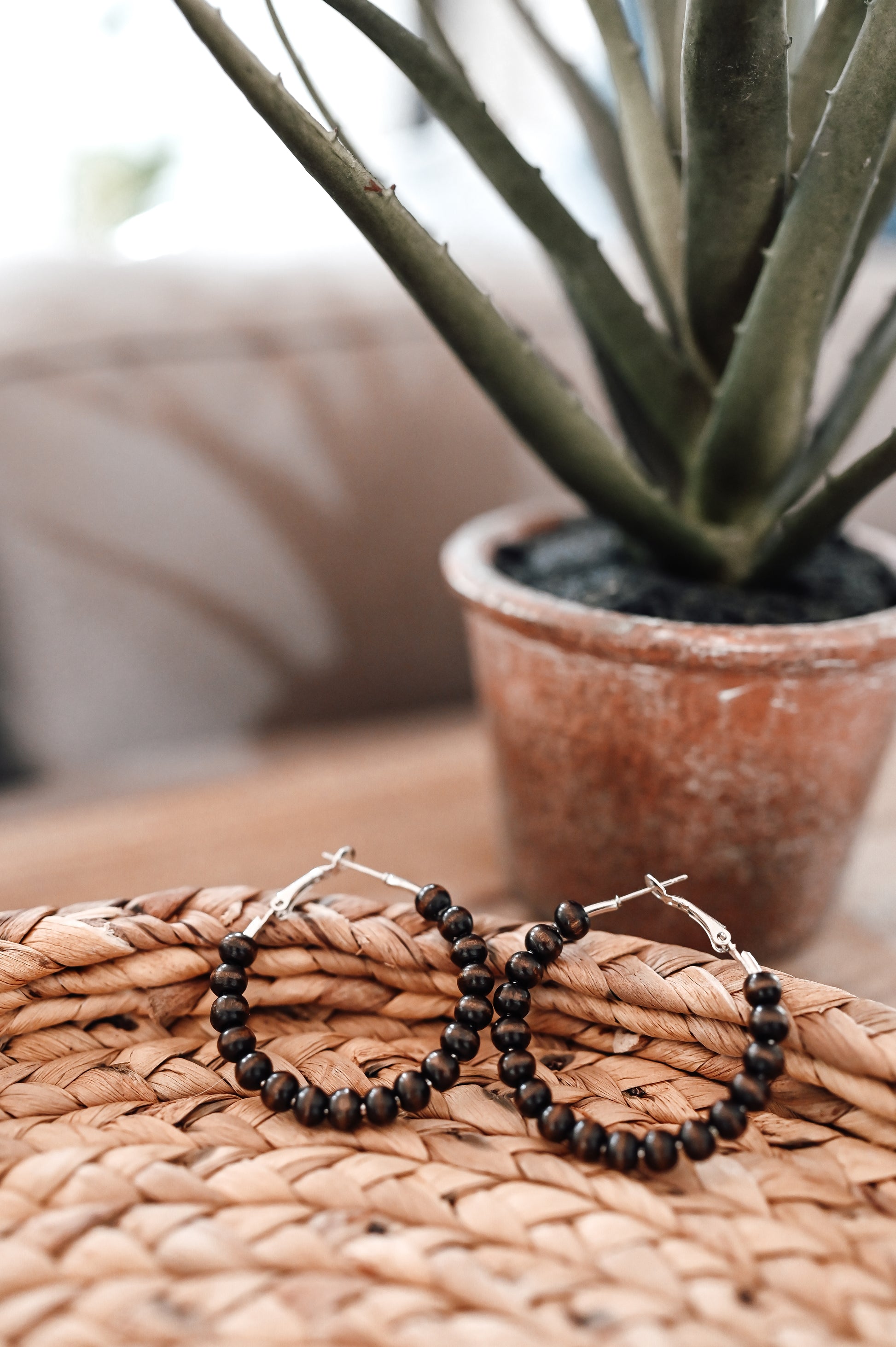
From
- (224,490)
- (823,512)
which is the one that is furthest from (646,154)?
(224,490)

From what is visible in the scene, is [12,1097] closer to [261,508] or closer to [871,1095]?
[871,1095]

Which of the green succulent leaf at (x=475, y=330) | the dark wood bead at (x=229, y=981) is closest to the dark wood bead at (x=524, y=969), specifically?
the dark wood bead at (x=229, y=981)

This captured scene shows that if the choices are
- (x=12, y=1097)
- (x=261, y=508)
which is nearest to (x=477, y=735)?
(x=261, y=508)

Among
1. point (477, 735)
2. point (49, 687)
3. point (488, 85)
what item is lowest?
point (477, 735)

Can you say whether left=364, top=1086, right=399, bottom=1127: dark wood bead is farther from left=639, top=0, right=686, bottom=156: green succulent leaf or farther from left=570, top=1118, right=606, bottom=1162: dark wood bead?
left=639, top=0, right=686, bottom=156: green succulent leaf

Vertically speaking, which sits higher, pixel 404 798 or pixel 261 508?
pixel 261 508

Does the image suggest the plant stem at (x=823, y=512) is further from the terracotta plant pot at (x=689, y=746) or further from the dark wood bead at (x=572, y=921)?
the dark wood bead at (x=572, y=921)
